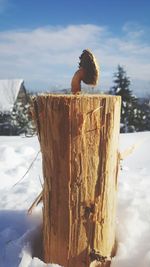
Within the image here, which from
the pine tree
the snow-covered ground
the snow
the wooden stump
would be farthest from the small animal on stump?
the snow

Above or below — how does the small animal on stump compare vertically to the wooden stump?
above

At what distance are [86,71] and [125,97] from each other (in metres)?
19.1

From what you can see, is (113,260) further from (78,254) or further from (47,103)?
(47,103)

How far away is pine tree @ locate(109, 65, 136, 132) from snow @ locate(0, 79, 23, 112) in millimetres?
13645

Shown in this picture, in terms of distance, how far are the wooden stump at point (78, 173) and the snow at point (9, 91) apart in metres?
29.9

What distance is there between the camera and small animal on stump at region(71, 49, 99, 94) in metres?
1.74

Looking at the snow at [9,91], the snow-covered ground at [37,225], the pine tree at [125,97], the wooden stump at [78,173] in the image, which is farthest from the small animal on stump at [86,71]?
the snow at [9,91]

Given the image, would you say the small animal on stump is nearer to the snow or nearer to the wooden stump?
the wooden stump

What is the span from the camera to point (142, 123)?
71.7ft

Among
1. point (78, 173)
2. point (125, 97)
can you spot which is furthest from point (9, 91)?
point (78, 173)

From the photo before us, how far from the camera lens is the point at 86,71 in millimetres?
1777

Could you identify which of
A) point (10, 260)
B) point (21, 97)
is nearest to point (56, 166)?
point (10, 260)

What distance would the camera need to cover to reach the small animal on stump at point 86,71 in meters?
1.74

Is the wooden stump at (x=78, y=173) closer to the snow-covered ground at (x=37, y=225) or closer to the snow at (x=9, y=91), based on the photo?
the snow-covered ground at (x=37, y=225)
